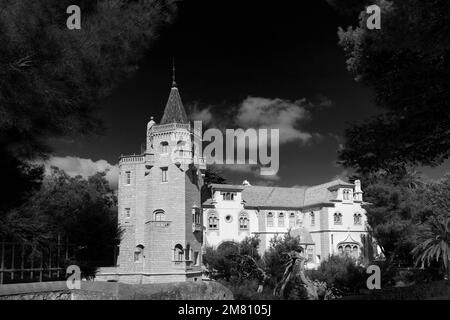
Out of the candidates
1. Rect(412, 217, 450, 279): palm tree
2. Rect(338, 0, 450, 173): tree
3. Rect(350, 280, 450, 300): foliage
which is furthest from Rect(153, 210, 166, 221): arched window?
Rect(350, 280, 450, 300): foliage

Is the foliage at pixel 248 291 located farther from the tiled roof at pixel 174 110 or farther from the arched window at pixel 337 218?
the arched window at pixel 337 218

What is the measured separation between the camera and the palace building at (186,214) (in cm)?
3506

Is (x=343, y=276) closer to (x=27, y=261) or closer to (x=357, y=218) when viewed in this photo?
(x=357, y=218)

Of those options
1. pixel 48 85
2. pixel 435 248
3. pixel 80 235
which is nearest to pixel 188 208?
pixel 80 235

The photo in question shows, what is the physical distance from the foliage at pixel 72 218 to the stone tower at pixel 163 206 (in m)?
1.89

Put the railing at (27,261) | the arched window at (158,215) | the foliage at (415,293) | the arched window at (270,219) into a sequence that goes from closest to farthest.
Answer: the railing at (27,261), the foliage at (415,293), the arched window at (158,215), the arched window at (270,219)

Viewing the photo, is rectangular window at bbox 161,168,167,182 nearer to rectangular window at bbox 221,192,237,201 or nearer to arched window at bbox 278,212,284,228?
rectangular window at bbox 221,192,237,201

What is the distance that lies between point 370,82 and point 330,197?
104 ft

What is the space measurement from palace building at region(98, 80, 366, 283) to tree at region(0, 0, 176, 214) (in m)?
23.4

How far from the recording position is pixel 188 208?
36.2 meters

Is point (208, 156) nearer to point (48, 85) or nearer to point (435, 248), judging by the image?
point (435, 248)

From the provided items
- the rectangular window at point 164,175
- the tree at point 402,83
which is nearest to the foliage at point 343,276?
the rectangular window at point 164,175

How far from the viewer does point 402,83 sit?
12.0 metres

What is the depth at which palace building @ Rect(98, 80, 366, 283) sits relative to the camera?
115 ft
